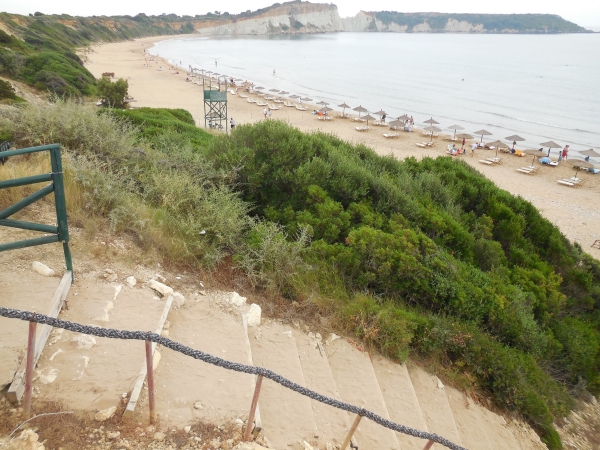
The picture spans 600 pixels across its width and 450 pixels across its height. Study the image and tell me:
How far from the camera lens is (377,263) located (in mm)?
6148

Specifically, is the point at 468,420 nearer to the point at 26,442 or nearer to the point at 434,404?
the point at 434,404

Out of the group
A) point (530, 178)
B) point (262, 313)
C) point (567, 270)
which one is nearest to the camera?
point (262, 313)

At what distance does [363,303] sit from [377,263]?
859 mm

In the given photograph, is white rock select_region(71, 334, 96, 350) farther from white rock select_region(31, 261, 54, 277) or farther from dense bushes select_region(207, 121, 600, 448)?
dense bushes select_region(207, 121, 600, 448)

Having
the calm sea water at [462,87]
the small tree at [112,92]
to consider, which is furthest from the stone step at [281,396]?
the calm sea water at [462,87]

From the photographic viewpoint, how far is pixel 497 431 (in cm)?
499

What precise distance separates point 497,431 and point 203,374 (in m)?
3.66

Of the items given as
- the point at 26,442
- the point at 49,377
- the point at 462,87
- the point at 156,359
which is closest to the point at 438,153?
the point at 156,359

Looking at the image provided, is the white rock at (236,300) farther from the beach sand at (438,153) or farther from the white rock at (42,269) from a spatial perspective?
the beach sand at (438,153)

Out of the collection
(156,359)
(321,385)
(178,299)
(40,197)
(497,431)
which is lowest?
(497,431)

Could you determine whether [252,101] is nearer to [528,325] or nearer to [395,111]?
[395,111]

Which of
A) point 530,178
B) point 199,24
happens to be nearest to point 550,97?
point 530,178

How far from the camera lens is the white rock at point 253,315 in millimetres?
4852

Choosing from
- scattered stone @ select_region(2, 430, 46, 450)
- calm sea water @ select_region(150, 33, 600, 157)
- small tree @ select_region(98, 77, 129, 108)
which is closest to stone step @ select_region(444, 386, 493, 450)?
scattered stone @ select_region(2, 430, 46, 450)
